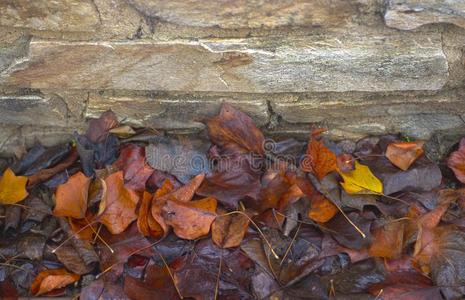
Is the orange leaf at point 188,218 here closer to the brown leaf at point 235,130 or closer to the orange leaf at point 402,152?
the brown leaf at point 235,130

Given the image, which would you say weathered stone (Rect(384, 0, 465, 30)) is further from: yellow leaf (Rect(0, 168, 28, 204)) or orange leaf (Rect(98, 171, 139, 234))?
yellow leaf (Rect(0, 168, 28, 204))

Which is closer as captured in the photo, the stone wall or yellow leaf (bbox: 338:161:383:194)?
the stone wall

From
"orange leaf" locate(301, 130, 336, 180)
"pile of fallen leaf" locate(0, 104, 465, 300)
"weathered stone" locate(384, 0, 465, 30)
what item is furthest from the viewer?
"orange leaf" locate(301, 130, 336, 180)

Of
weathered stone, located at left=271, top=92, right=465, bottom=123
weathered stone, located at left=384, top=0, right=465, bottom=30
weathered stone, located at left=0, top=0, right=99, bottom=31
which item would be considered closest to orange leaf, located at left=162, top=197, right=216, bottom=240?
weathered stone, located at left=271, top=92, right=465, bottom=123

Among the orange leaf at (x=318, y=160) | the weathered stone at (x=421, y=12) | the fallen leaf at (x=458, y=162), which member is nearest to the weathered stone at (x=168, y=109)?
the orange leaf at (x=318, y=160)

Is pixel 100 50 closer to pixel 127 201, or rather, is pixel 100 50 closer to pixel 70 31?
pixel 70 31

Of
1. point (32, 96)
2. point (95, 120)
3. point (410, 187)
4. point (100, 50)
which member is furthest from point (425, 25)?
point (32, 96)
